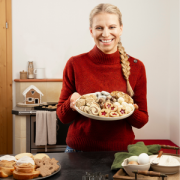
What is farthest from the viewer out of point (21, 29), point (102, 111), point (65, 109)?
point (21, 29)

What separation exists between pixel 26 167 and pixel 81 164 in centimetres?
25

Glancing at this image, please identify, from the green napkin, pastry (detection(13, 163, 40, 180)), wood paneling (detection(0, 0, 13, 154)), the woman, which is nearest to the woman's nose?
the woman

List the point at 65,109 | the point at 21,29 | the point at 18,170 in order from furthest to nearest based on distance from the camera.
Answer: the point at 21,29, the point at 65,109, the point at 18,170

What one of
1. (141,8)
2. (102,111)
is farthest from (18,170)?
(141,8)

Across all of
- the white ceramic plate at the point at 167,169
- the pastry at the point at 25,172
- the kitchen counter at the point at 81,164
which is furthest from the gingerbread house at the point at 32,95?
the white ceramic plate at the point at 167,169

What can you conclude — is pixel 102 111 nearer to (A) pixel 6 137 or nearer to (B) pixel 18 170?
(B) pixel 18 170

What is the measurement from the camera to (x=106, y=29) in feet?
3.82

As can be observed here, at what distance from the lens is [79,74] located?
1.28 m

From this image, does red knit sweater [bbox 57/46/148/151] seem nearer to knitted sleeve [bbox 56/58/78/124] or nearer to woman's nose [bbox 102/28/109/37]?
knitted sleeve [bbox 56/58/78/124]

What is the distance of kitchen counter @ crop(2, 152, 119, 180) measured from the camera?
886 mm

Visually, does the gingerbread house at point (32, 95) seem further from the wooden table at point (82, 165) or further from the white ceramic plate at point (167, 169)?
the white ceramic plate at point (167, 169)

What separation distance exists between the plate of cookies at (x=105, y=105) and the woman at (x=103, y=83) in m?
0.07

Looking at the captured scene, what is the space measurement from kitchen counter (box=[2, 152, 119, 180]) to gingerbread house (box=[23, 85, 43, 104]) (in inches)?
73.0

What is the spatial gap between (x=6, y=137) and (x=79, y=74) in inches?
88.1
